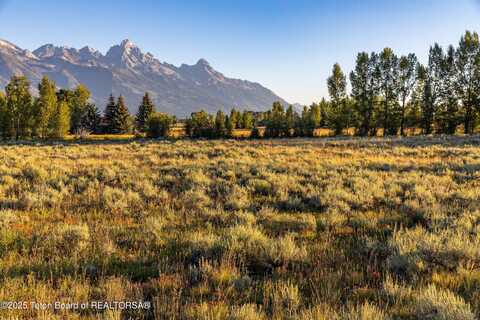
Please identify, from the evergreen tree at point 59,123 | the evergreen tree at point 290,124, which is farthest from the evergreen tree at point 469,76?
the evergreen tree at point 59,123

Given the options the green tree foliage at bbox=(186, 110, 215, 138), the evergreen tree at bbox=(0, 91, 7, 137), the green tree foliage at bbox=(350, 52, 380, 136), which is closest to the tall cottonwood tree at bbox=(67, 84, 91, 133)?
the evergreen tree at bbox=(0, 91, 7, 137)

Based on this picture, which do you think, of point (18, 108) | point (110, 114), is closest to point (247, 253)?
point (18, 108)

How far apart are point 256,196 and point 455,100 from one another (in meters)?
49.4

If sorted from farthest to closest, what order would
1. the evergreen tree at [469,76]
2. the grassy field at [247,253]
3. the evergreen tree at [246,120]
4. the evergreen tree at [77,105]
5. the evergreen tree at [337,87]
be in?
the evergreen tree at [246,120] → the evergreen tree at [77,105] → the evergreen tree at [337,87] → the evergreen tree at [469,76] → the grassy field at [247,253]

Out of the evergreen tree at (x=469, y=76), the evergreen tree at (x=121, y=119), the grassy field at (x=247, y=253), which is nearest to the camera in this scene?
the grassy field at (x=247, y=253)

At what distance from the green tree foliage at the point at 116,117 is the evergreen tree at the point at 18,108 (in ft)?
65.7

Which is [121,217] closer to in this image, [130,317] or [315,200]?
[130,317]

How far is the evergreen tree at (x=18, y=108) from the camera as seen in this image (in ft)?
167

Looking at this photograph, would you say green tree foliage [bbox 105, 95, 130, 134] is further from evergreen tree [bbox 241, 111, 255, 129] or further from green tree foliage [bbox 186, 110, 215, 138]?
evergreen tree [bbox 241, 111, 255, 129]

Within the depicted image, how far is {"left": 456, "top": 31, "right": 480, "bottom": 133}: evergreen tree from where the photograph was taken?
1745 inches

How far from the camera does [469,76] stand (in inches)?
1772

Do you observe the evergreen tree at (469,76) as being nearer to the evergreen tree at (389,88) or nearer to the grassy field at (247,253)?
the evergreen tree at (389,88)

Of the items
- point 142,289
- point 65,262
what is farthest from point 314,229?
point 65,262

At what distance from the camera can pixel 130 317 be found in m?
3.24
